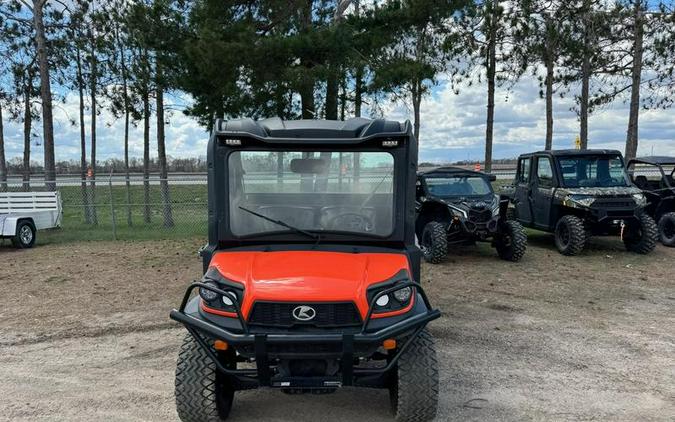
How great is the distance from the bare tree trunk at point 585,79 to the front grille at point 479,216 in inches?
375

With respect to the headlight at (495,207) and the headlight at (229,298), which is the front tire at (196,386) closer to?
the headlight at (229,298)

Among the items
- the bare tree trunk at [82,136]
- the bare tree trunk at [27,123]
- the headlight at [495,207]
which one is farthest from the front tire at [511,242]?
the bare tree trunk at [27,123]

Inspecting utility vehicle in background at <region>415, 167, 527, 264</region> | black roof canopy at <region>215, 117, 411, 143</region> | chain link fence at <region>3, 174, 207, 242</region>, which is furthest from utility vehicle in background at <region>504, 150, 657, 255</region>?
chain link fence at <region>3, 174, 207, 242</region>

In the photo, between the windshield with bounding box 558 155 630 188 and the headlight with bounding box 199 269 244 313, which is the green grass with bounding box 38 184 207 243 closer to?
the windshield with bounding box 558 155 630 188

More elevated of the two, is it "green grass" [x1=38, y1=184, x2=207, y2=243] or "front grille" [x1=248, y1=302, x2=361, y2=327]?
"front grille" [x1=248, y1=302, x2=361, y2=327]

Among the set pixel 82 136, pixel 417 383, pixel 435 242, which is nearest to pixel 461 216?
pixel 435 242

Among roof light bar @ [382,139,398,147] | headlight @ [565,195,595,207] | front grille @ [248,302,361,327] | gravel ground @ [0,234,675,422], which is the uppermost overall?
roof light bar @ [382,139,398,147]

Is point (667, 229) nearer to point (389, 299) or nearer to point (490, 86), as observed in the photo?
point (490, 86)

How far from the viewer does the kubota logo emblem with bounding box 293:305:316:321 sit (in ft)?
10.7

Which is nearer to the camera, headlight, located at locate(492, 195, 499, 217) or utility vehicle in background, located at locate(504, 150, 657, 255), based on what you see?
headlight, located at locate(492, 195, 499, 217)

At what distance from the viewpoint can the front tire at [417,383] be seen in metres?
3.47

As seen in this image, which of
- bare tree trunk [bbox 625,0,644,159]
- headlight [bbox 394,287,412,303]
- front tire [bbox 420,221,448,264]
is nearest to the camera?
headlight [bbox 394,287,412,303]

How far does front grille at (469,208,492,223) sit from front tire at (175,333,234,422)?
6709 millimetres

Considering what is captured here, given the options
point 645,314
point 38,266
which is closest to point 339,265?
point 645,314
